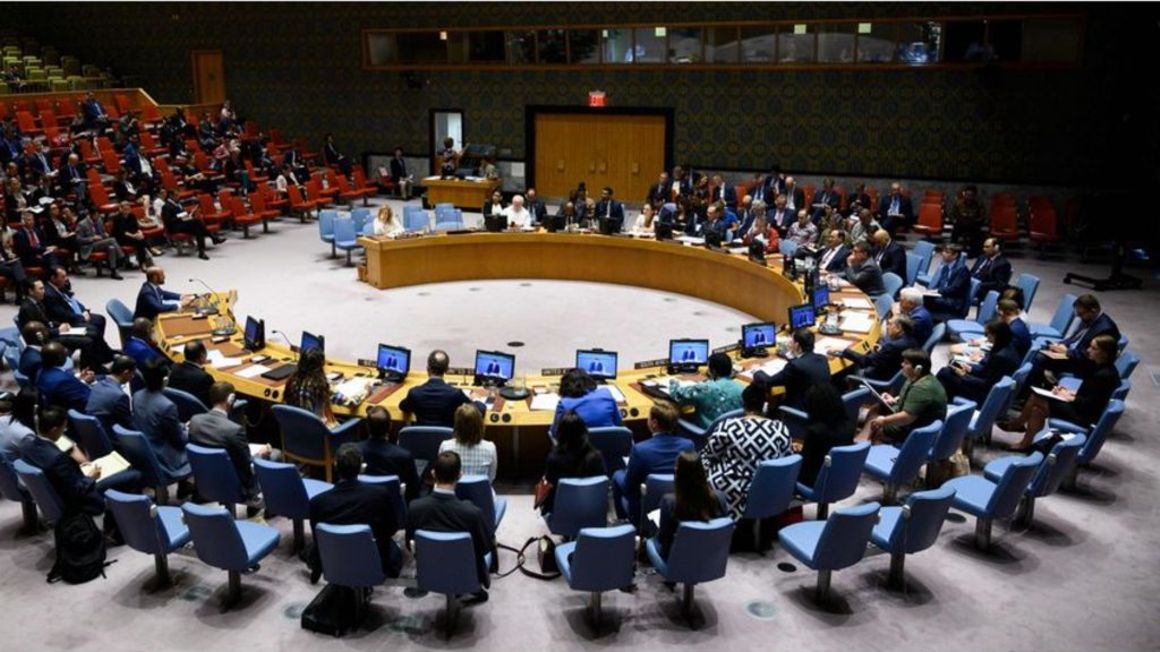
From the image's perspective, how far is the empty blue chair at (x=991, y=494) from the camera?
241 inches

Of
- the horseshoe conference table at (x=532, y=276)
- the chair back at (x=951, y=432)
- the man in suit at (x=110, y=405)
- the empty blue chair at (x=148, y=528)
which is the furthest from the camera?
the horseshoe conference table at (x=532, y=276)

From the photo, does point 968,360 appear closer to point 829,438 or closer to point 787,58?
point 829,438

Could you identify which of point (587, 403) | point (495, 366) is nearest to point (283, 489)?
point (587, 403)

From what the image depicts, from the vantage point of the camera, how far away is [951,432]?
277 inches

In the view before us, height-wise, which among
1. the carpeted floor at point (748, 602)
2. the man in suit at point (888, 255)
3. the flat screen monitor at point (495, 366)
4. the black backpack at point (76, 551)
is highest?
the man in suit at point (888, 255)

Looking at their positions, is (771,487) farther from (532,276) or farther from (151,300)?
(532,276)

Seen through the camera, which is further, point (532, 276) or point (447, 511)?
point (532, 276)

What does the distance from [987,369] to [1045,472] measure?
1.86 m

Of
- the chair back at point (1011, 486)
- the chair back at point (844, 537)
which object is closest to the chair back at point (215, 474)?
the chair back at point (844, 537)

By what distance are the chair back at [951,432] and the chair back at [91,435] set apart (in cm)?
601

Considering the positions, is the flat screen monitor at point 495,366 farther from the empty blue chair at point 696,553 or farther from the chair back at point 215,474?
the empty blue chair at point 696,553

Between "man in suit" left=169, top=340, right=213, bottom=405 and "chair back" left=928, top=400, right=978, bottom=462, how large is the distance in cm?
562

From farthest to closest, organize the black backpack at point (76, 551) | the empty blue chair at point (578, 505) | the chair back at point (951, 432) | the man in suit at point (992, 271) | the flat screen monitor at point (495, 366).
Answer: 1. the man in suit at point (992, 271)
2. the flat screen monitor at point (495, 366)
3. the chair back at point (951, 432)
4. the black backpack at point (76, 551)
5. the empty blue chair at point (578, 505)

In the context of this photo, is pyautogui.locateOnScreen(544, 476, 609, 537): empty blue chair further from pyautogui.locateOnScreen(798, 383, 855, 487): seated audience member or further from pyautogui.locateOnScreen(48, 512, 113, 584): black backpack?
pyautogui.locateOnScreen(48, 512, 113, 584): black backpack
